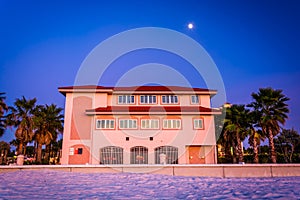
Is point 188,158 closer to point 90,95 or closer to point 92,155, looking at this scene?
point 92,155

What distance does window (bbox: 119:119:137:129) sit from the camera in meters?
27.7

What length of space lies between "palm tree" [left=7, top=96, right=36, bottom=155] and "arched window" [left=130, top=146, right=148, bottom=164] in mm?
12766

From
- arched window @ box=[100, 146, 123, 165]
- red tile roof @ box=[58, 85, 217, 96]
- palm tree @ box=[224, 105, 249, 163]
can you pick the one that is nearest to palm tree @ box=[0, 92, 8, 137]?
red tile roof @ box=[58, 85, 217, 96]

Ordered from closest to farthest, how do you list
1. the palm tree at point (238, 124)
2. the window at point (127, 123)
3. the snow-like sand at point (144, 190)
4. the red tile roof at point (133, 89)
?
the snow-like sand at point (144, 190)
the window at point (127, 123)
the palm tree at point (238, 124)
the red tile roof at point (133, 89)

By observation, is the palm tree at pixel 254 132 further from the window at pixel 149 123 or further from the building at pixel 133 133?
the window at pixel 149 123

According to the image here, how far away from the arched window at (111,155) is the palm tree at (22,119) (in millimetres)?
9723

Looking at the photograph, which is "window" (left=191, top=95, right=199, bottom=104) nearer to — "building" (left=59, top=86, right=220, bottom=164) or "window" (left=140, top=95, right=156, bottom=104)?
"building" (left=59, top=86, right=220, bottom=164)

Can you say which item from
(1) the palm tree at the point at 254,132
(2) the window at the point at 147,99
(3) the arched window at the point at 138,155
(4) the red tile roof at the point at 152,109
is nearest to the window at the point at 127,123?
(4) the red tile roof at the point at 152,109

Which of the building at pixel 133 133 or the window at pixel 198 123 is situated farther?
the window at pixel 198 123

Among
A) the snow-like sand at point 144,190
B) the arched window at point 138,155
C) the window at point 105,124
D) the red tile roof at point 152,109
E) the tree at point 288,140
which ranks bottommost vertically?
the snow-like sand at point 144,190

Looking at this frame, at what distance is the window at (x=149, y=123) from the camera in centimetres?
2780

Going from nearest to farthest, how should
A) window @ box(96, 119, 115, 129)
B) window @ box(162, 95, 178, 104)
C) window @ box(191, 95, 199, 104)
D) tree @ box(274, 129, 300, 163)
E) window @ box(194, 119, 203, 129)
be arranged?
window @ box(96, 119, 115, 129) → window @ box(194, 119, 203, 129) → window @ box(162, 95, 178, 104) → window @ box(191, 95, 199, 104) → tree @ box(274, 129, 300, 163)

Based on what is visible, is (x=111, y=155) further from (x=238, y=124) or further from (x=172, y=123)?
(x=238, y=124)

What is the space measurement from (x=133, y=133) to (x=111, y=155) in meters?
3.35
